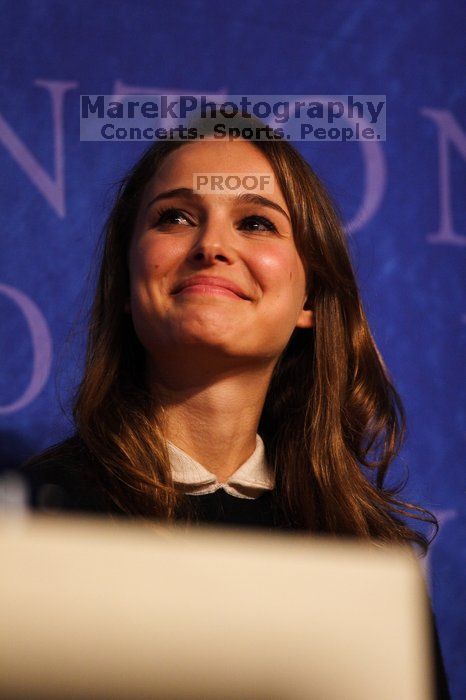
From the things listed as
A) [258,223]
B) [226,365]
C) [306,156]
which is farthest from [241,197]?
[306,156]

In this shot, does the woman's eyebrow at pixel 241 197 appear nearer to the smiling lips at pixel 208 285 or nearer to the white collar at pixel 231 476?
the smiling lips at pixel 208 285

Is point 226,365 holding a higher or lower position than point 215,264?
lower

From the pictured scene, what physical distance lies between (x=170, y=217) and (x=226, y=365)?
20 centimetres

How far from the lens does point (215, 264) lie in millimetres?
1080

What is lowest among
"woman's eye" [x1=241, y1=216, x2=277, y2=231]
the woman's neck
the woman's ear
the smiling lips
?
the woman's neck

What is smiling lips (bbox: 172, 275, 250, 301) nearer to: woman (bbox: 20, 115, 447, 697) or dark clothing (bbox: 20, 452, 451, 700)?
woman (bbox: 20, 115, 447, 697)

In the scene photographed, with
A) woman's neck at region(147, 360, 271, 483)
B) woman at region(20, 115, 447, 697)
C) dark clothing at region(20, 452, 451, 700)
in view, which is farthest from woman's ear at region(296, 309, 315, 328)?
dark clothing at region(20, 452, 451, 700)

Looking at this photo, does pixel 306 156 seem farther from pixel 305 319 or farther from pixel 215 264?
pixel 215 264

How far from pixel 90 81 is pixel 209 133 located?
0.32 meters

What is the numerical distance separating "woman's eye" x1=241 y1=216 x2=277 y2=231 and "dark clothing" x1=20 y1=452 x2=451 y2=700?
32 centimetres

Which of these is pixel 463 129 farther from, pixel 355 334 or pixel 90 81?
pixel 90 81

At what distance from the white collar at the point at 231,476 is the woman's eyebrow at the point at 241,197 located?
30 centimetres

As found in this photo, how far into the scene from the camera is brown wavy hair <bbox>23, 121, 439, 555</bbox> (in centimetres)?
107

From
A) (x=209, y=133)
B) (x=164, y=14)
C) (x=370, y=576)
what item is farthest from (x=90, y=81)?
(x=370, y=576)
